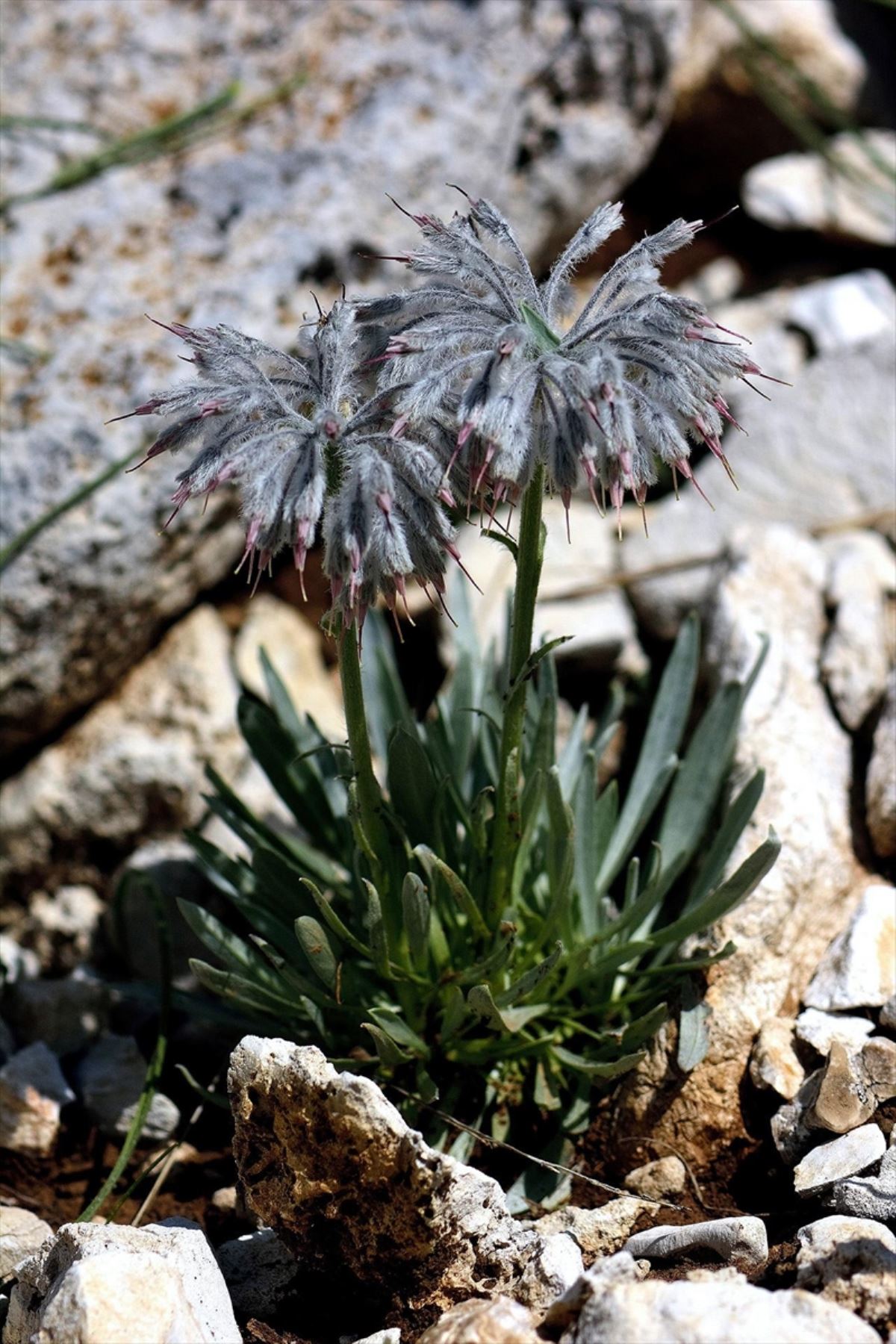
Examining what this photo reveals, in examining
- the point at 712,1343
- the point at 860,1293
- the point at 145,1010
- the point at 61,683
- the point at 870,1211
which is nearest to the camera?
the point at 712,1343

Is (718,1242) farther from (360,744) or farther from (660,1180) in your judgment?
(360,744)

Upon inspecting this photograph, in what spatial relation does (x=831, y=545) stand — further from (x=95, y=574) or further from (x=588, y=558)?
(x=95, y=574)

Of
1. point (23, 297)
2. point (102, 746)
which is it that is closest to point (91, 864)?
point (102, 746)

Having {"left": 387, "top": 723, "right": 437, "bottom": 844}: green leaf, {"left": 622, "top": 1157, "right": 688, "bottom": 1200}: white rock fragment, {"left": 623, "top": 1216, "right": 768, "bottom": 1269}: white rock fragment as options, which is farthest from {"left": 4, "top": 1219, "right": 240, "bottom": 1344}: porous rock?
{"left": 387, "top": 723, "right": 437, "bottom": 844}: green leaf

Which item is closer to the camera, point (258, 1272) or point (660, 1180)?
point (258, 1272)

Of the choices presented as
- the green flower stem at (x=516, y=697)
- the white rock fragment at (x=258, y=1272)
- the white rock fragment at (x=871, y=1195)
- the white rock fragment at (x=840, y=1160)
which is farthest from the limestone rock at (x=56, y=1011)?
the white rock fragment at (x=871, y=1195)

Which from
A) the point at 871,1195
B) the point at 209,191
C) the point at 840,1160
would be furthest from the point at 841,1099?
the point at 209,191

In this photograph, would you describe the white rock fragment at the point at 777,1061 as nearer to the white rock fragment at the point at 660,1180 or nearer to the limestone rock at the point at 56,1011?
the white rock fragment at the point at 660,1180
